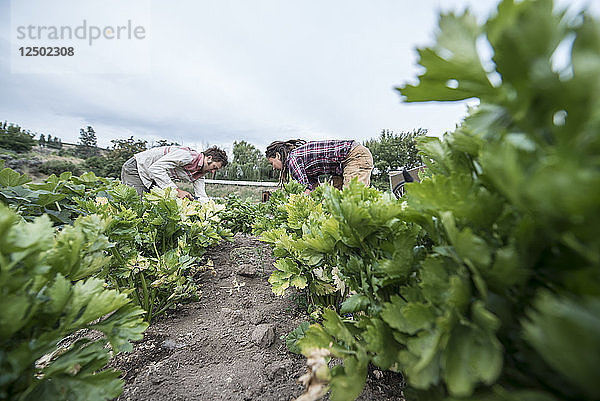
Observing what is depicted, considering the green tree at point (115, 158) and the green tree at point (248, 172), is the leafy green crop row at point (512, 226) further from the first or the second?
the green tree at point (115, 158)

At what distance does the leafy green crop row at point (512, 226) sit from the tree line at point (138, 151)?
12.4m

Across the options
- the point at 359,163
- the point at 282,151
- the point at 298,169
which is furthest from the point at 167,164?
the point at 359,163

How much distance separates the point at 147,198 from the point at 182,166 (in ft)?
12.4

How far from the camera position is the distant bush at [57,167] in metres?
12.6

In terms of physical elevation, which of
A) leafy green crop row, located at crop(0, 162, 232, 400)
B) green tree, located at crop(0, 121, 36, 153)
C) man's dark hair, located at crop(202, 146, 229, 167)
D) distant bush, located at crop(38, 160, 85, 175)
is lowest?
leafy green crop row, located at crop(0, 162, 232, 400)

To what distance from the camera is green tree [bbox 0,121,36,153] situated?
12347 mm

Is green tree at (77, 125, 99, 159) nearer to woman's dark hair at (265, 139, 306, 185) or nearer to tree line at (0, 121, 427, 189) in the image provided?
tree line at (0, 121, 427, 189)

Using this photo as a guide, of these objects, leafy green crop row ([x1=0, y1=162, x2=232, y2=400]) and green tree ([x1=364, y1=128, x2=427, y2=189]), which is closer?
leafy green crop row ([x1=0, y1=162, x2=232, y2=400])

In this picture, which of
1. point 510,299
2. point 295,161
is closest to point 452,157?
point 510,299

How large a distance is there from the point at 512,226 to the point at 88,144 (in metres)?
23.9

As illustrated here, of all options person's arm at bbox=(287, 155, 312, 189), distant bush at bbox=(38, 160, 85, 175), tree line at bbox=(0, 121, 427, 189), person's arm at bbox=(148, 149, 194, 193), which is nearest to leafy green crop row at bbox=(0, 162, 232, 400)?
person's arm at bbox=(287, 155, 312, 189)

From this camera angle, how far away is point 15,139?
12.9 metres

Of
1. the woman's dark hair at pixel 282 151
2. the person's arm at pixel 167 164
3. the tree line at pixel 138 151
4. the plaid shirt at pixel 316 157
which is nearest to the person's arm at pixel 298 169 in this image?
the plaid shirt at pixel 316 157

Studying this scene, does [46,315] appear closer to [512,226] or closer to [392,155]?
[512,226]
